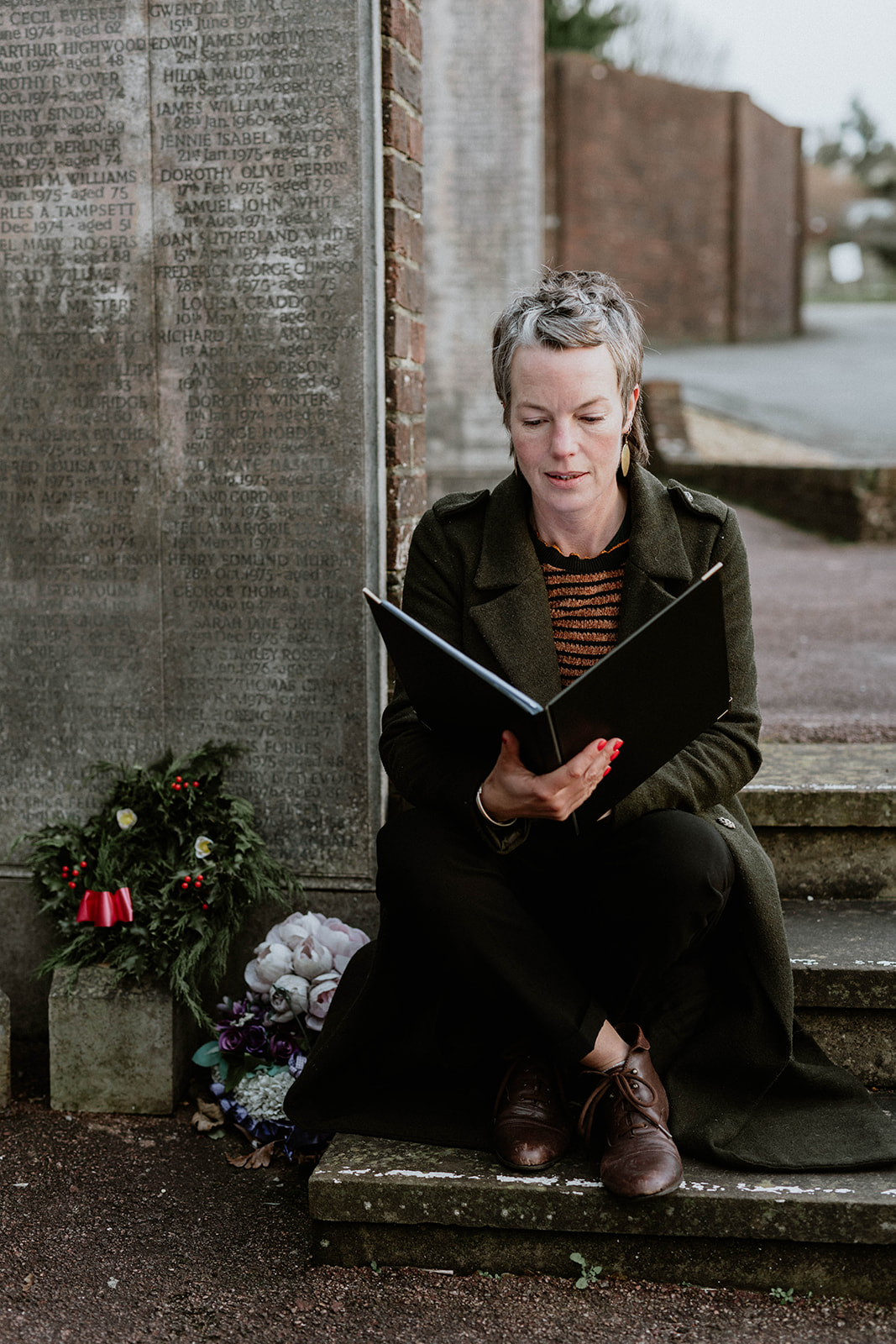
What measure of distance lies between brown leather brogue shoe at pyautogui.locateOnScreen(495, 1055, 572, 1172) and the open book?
1.78ft

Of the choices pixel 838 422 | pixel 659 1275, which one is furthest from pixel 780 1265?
pixel 838 422

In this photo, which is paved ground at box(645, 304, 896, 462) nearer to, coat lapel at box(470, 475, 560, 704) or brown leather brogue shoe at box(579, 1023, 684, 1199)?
coat lapel at box(470, 475, 560, 704)

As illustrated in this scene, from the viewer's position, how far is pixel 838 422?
12.7 meters

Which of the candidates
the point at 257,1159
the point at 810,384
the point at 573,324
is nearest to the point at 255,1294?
the point at 257,1159

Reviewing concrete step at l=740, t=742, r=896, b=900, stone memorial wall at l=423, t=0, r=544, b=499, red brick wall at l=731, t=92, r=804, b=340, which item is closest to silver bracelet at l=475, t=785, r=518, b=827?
concrete step at l=740, t=742, r=896, b=900

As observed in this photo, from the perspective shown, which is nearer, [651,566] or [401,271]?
[651,566]

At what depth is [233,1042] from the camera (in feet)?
9.77

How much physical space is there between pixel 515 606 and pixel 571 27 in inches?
898

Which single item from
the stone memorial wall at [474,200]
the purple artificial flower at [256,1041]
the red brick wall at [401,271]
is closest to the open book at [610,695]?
the red brick wall at [401,271]

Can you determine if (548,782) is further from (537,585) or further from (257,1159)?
(257,1159)

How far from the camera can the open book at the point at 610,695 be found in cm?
195

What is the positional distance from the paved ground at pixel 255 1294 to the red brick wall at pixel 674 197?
631 inches

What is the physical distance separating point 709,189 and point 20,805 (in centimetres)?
2054

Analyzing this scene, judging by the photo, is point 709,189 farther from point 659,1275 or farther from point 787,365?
point 659,1275
